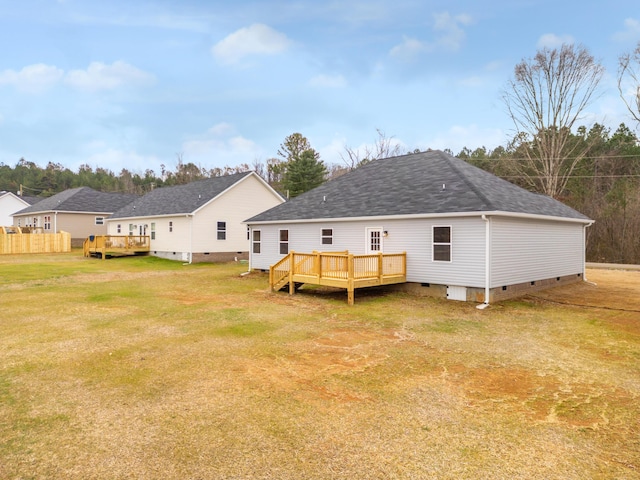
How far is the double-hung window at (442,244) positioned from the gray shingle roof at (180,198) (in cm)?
1677

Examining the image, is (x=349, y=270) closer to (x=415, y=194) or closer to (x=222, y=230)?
(x=415, y=194)

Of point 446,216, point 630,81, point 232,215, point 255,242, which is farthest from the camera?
point 630,81

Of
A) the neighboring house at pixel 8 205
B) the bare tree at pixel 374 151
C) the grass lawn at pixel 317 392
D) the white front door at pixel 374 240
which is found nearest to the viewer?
the grass lawn at pixel 317 392

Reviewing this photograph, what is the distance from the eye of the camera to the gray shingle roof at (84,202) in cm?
3697

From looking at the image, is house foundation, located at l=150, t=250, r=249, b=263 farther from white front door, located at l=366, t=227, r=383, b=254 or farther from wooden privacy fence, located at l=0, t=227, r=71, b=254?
white front door, located at l=366, t=227, r=383, b=254

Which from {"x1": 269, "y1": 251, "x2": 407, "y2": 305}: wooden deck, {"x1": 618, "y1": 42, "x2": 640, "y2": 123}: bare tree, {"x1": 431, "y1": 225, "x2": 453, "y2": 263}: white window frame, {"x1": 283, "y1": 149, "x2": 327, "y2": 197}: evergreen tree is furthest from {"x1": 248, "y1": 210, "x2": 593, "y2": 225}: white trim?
{"x1": 283, "y1": 149, "x2": 327, "y2": 197}: evergreen tree

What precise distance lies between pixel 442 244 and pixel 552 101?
24972mm

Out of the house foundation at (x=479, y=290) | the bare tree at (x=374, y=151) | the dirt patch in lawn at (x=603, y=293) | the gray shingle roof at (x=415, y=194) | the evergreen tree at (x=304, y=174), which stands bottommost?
the dirt patch in lawn at (x=603, y=293)

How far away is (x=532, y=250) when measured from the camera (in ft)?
46.0

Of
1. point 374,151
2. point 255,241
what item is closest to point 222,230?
point 255,241

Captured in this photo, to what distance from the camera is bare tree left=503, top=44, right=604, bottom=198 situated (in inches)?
1145

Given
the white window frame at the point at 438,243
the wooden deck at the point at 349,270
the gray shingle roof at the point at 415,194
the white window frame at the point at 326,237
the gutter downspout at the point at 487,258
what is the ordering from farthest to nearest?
the white window frame at the point at 326,237
the gray shingle roof at the point at 415,194
the white window frame at the point at 438,243
the wooden deck at the point at 349,270
the gutter downspout at the point at 487,258

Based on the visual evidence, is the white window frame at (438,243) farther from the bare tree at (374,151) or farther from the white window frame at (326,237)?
the bare tree at (374,151)

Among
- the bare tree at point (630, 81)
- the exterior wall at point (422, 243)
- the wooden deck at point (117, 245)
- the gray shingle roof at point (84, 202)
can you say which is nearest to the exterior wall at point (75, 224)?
the gray shingle roof at point (84, 202)
